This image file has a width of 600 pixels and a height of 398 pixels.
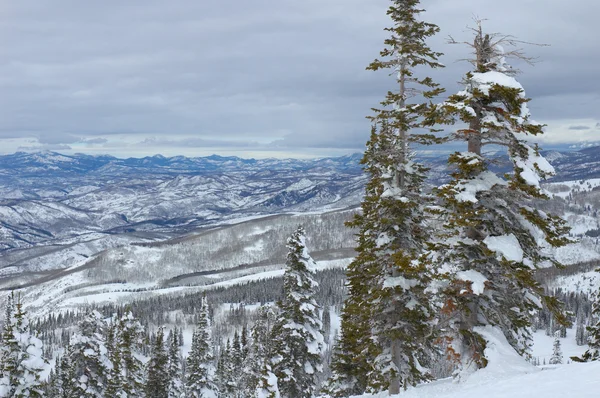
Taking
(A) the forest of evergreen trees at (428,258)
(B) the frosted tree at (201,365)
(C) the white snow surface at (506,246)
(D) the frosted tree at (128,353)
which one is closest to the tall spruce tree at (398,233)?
(A) the forest of evergreen trees at (428,258)

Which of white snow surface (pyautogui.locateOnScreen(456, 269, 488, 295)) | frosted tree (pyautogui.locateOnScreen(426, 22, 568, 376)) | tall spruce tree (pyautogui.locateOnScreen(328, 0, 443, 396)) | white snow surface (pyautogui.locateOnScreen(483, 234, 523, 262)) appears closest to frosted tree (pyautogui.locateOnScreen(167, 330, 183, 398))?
tall spruce tree (pyautogui.locateOnScreen(328, 0, 443, 396))

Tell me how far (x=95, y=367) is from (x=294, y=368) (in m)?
18.0

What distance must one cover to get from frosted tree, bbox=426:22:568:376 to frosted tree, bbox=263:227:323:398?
14460 mm

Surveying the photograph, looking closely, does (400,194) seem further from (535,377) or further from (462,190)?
(535,377)

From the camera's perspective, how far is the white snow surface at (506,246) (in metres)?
14.5

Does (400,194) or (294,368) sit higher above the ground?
(400,194)

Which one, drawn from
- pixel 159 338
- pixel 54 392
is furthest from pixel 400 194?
pixel 54 392

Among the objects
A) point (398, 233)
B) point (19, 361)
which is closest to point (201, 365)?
point (19, 361)

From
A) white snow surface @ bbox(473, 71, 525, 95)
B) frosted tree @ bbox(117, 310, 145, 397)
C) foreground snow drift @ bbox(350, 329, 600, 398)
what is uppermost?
white snow surface @ bbox(473, 71, 525, 95)

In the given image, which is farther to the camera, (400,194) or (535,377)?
(400,194)

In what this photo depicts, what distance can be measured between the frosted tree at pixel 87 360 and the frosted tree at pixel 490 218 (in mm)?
31168

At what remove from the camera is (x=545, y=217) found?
51.5 feet

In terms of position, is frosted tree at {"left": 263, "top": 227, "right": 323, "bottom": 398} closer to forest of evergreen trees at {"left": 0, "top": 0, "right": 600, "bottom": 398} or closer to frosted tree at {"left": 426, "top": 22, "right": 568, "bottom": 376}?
forest of evergreen trees at {"left": 0, "top": 0, "right": 600, "bottom": 398}

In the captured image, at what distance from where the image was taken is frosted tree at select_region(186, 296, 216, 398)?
54.9 metres
